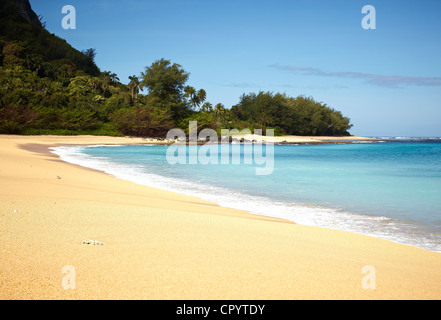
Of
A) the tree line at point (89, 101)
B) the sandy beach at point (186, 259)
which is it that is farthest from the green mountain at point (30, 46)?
the sandy beach at point (186, 259)

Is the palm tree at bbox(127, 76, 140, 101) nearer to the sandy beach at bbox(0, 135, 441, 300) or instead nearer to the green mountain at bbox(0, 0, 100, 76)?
the green mountain at bbox(0, 0, 100, 76)

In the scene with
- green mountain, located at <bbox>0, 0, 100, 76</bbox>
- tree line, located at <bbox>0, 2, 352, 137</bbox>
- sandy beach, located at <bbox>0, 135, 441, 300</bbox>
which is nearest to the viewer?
sandy beach, located at <bbox>0, 135, 441, 300</bbox>

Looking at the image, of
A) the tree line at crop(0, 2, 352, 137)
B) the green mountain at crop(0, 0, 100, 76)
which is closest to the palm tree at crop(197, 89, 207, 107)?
the tree line at crop(0, 2, 352, 137)

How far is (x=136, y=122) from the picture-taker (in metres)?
50.8

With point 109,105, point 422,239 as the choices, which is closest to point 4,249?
point 422,239

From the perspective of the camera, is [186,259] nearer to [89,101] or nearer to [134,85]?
[89,101]

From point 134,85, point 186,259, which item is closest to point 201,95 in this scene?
point 134,85

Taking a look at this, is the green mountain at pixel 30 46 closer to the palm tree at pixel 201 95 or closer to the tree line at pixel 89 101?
the tree line at pixel 89 101

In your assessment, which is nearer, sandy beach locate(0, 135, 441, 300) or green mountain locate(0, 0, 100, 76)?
sandy beach locate(0, 135, 441, 300)

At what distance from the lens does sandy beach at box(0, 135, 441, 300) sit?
262 centimetres

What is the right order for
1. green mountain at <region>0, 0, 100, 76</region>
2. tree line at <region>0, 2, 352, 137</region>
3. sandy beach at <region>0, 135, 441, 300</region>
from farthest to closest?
1. green mountain at <region>0, 0, 100, 76</region>
2. tree line at <region>0, 2, 352, 137</region>
3. sandy beach at <region>0, 135, 441, 300</region>

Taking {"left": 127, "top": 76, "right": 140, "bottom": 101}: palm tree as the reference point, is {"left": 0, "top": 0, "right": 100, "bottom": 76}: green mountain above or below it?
above
